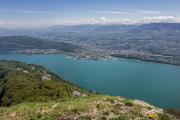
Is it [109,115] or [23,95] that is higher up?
[109,115]

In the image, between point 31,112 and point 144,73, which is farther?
point 144,73

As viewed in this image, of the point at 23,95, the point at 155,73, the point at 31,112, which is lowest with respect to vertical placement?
the point at 155,73

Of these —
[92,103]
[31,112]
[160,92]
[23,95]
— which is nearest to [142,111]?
[92,103]

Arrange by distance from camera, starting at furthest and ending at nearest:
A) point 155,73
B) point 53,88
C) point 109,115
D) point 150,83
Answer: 1. point 155,73
2. point 150,83
3. point 53,88
4. point 109,115

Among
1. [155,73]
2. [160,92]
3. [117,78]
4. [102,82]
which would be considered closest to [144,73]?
[155,73]

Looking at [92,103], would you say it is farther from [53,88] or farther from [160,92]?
[160,92]

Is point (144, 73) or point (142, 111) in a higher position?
point (142, 111)

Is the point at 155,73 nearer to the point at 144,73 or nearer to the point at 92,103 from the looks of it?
the point at 144,73

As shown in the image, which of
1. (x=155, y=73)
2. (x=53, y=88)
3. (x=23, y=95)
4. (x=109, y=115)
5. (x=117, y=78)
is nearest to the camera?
(x=109, y=115)

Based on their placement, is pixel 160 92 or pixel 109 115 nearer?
pixel 109 115
